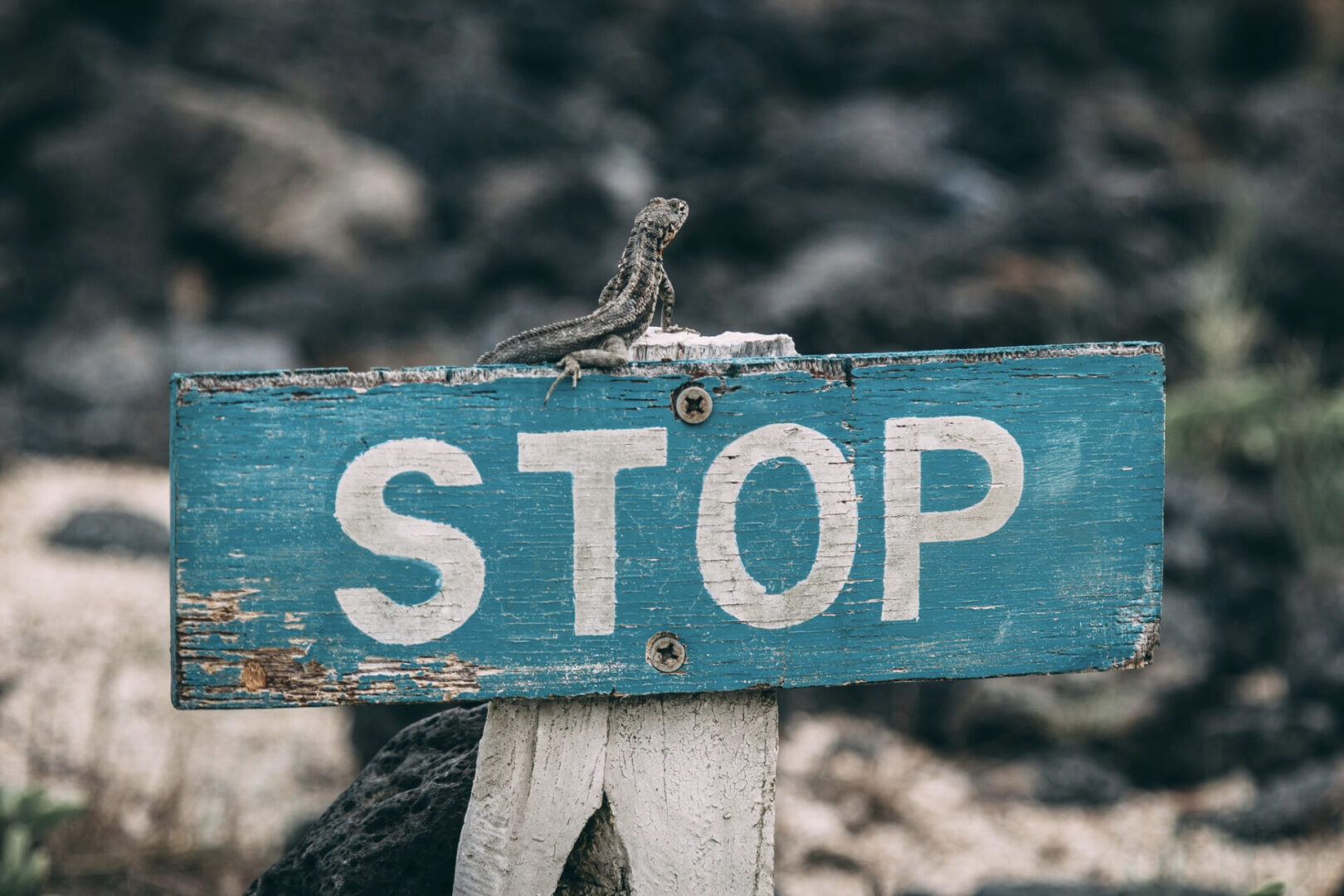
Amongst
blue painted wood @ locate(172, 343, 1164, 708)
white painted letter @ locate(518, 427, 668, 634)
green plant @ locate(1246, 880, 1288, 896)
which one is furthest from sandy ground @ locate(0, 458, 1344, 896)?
white painted letter @ locate(518, 427, 668, 634)

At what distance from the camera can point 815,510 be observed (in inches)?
58.8

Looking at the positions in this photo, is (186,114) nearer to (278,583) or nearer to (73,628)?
(73,628)

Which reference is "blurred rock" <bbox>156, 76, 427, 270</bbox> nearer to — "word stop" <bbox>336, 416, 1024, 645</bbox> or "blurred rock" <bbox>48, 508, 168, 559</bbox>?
"blurred rock" <bbox>48, 508, 168, 559</bbox>

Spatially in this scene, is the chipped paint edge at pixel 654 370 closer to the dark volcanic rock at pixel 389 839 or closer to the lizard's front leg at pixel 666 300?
the lizard's front leg at pixel 666 300

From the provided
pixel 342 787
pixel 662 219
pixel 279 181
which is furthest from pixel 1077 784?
pixel 279 181

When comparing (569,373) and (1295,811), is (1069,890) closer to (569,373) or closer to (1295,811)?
(1295,811)

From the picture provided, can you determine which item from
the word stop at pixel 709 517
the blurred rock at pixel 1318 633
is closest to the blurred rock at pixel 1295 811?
the blurred rock at pixel 1318 633

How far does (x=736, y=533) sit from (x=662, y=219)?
0.59m

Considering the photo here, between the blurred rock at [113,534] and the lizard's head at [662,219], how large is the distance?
13.5 ft

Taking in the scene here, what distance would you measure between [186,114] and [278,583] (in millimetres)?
9114

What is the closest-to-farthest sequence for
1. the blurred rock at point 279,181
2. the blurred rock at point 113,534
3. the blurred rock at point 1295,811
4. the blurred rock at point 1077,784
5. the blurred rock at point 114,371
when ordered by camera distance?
1. the blurred rock at point 1295,811
2. the blurred rock at point 1077,784
3. the blurred rock at point 113,534
4. the blurred rock at point 114,371
5. the blurred rock at point 279,181

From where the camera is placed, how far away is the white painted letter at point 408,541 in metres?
1.43

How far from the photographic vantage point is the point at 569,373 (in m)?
1.45

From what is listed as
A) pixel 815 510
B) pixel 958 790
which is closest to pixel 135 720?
pixel 958 790
